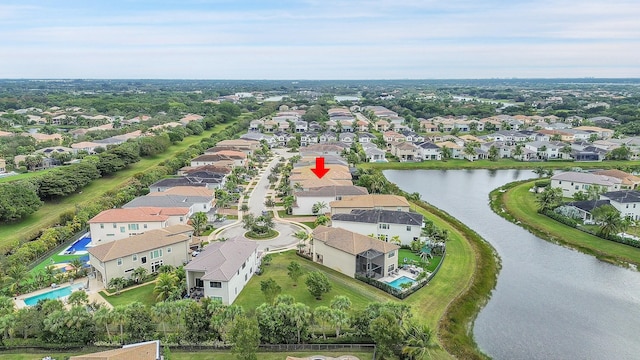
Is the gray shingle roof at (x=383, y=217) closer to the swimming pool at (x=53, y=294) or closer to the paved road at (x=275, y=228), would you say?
the paved road at (x=275, y=228)

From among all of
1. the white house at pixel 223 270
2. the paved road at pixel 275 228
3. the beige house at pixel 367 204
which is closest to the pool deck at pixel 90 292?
the white house at pixel 223 270

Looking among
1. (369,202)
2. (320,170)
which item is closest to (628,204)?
(369,202)

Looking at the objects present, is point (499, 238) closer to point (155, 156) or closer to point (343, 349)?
point (343, 349)

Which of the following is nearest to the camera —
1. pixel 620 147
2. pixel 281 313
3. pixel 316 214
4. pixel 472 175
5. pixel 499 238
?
pixel 281 313

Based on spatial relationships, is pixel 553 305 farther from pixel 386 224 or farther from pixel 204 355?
pixel 204 355

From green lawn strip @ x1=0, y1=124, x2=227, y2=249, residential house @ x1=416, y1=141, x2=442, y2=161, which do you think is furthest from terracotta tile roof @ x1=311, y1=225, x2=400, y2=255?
residential house @ x1=416, y1=141, x2=442, y2=161

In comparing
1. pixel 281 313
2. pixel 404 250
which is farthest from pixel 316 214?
pixel 281 313

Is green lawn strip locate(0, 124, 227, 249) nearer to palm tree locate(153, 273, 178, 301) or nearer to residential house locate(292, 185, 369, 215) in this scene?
palm tree locate(153, 273, 178, 301)
